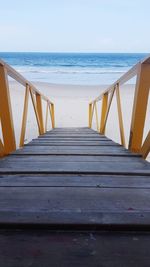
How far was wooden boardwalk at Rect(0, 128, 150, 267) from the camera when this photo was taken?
79 cm

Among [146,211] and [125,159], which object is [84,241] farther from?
[125,159]

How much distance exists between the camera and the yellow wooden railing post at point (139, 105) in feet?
7.14

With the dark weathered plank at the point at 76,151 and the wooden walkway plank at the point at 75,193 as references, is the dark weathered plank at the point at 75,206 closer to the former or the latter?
the wooden walkway plank at the point at 75,193

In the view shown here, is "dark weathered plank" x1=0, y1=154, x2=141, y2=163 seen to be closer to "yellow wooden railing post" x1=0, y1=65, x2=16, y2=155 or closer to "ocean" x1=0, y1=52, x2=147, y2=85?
"yellow wooden railing post" x1=0, y1=65, x2=16, y2=155

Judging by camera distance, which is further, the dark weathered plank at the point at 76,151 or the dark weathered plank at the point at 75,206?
the dark weathered plank at the point at 76,151

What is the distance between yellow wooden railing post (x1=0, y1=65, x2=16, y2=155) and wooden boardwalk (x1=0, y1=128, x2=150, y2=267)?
2.52 ft

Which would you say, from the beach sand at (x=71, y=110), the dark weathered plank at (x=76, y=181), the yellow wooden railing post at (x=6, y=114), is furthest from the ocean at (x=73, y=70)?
the dark weathered plank at (x=76, y=181)

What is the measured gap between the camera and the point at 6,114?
2.34 m

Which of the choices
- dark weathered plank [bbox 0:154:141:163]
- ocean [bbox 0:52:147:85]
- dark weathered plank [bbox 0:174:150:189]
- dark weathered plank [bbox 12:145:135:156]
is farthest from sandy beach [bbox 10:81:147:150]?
dark weathered plank [bbox 0:174:150:189]

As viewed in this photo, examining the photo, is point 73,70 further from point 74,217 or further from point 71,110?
point 74,217

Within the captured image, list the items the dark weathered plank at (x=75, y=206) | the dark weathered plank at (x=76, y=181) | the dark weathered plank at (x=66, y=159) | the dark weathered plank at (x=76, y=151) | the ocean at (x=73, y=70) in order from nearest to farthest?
the dark weathered plank at (x=75, y=206), the dark weathered plank at (x=76, y=181), the dark weathered plank at (x=66, y=159), the dark weathered plank at (x=76, y=151), the ocean at (x=73, y=70)

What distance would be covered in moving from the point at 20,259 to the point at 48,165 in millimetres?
1071

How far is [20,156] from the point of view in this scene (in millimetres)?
2225

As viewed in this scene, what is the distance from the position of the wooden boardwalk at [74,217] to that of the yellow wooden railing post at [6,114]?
2.52ft
